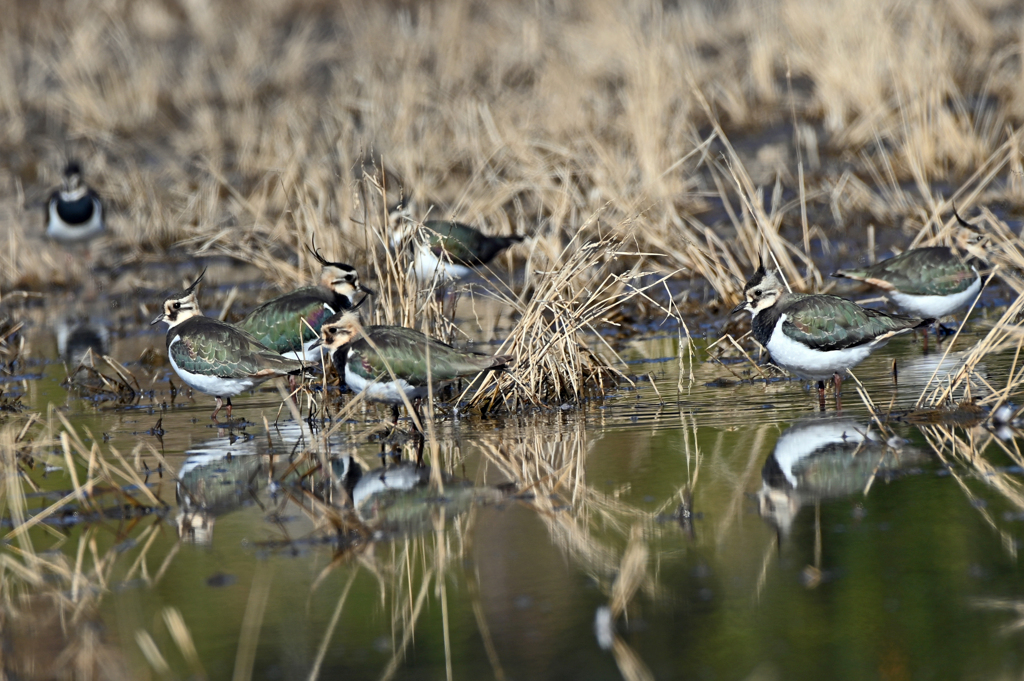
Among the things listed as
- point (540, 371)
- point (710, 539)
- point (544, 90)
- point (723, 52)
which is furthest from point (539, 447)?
point (723, 52)

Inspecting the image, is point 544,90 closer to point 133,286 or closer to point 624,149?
point 624,149

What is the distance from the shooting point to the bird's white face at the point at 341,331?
26.2ft

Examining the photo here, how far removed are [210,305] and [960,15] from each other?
12.8m

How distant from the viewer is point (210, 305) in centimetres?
1316

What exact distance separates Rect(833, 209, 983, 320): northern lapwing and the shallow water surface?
1747 millimetres

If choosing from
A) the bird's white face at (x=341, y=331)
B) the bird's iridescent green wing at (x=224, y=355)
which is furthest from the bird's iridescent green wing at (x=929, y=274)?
the bird's iridescent green wing at (x=224, y=355)

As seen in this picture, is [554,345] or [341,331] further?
[554,345]

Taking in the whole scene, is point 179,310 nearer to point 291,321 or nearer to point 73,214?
point 291,321

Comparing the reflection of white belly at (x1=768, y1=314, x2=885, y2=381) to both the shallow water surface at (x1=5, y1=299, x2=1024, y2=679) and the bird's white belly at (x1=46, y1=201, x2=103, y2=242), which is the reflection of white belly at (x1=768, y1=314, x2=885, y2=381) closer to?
the shallow water surface at (x1=5, y1=299, x2=1024, y2=679)

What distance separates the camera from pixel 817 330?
26.0 feet

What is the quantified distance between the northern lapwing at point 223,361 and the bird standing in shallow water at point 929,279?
4.32 metres

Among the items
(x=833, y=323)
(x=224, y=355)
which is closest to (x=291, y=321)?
(x=224, y=355)

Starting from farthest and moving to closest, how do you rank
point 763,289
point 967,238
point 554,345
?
point 967,238 < point 763,289 < point 554,345

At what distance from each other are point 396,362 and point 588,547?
7.48 feet
